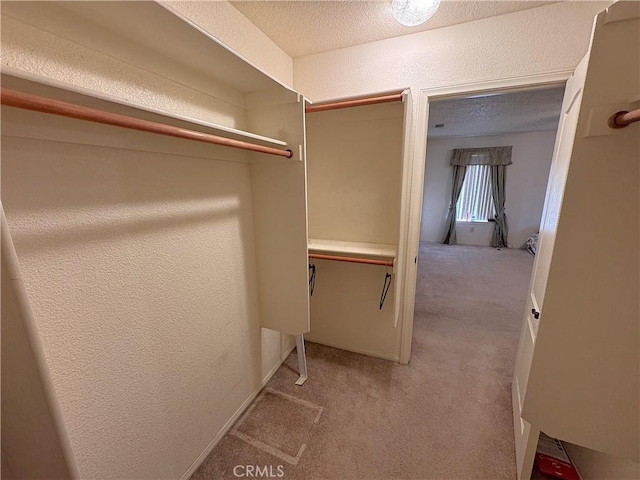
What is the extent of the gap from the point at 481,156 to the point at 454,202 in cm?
113

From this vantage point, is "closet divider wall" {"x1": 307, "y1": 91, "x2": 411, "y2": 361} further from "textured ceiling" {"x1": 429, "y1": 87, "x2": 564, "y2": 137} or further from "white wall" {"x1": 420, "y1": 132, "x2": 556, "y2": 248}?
"white wall" {"x1": 420, "y1": 132, "x2": 556, "y2": 248}

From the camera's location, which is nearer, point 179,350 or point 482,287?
point 179,350

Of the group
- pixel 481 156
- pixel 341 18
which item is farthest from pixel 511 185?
pixel 341 18

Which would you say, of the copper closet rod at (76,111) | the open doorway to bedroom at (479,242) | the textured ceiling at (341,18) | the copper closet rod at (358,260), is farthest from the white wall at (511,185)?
the copper closet rod at (76,111)

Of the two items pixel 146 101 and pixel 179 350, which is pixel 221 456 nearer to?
pixel 179 350

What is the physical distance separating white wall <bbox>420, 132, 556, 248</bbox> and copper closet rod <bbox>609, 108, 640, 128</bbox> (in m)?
5.95

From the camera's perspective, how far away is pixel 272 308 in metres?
1.74

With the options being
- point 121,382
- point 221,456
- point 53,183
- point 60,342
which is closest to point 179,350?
point 121,382

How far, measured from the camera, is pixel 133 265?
38.9 inches

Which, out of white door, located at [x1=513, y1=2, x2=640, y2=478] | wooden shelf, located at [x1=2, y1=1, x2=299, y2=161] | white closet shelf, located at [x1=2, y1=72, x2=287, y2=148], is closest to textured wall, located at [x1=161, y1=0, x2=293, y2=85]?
wooden shelf, located at [x1=2, y1=1, x2=299, y2=161]

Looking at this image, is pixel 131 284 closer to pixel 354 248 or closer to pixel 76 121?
pixel 76 121

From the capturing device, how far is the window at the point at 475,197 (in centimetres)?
597

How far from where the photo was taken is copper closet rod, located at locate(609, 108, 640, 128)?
26.6 inches

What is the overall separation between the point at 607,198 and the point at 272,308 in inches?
64.9
